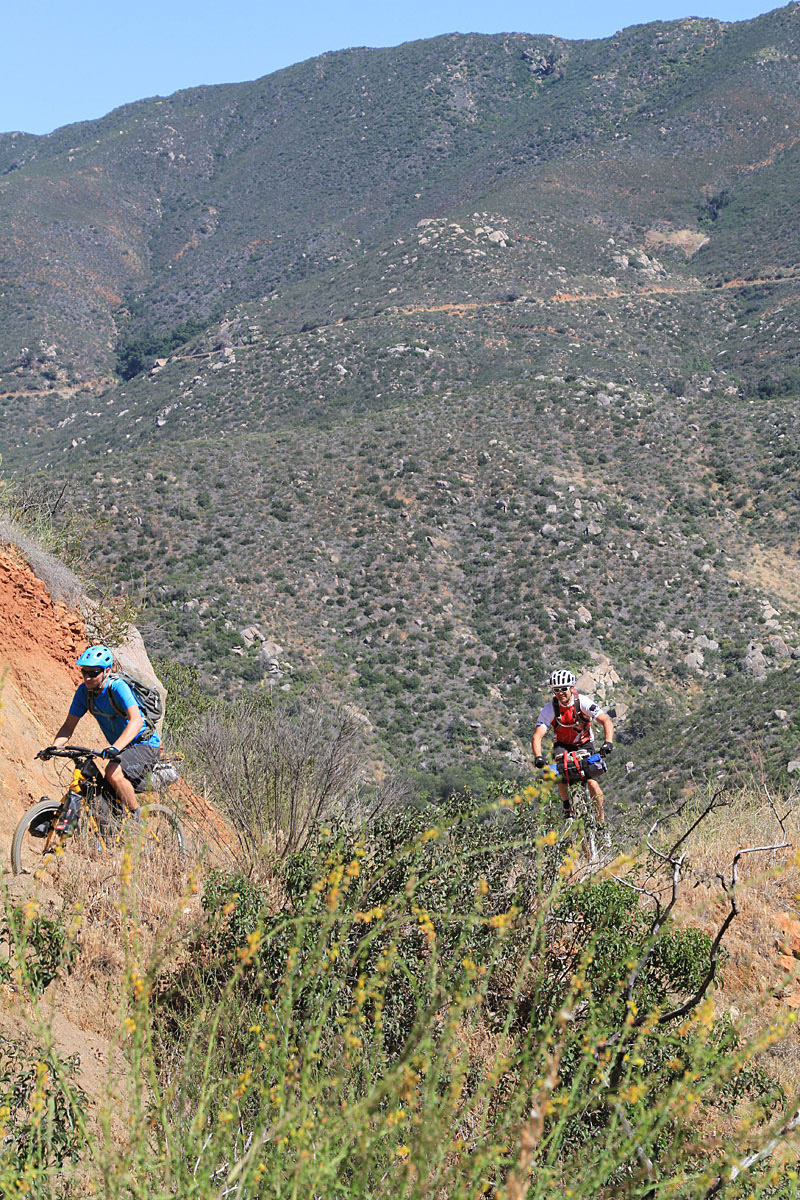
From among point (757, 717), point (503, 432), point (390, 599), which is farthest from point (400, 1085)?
point (503, 432)

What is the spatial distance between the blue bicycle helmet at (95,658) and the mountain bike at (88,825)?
52cm

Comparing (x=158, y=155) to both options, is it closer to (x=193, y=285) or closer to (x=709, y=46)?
(x=193, y=285)

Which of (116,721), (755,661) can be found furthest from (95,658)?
(755,661)

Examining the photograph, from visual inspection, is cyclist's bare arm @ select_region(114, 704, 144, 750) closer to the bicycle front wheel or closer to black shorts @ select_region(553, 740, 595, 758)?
the bicycle front wheel

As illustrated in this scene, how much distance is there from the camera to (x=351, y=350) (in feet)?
167

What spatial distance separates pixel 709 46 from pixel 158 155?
197 feet

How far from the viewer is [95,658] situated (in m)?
4.95

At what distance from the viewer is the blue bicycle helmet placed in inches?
194

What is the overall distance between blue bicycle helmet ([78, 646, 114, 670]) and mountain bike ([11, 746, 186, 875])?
1.70ft

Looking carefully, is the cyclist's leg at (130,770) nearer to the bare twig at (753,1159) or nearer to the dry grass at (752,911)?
the dry grass at (752,911)

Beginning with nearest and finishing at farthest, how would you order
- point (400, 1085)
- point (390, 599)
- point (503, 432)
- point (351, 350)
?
point (400, 1085), point (390, 599), point (503, 432), point (351, 350)

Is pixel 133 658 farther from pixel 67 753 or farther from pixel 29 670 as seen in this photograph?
pixel 67 753

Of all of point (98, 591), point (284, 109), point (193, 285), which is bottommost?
point (98, 591)

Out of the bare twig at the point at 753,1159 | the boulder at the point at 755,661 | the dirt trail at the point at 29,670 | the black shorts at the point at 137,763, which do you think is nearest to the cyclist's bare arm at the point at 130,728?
the black shorts at the point at 137,763
